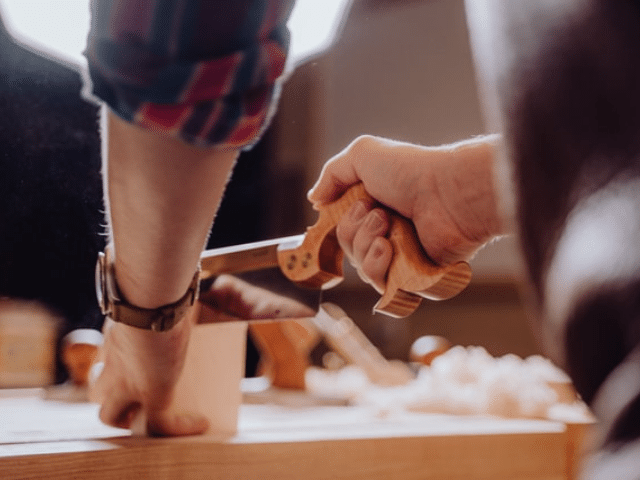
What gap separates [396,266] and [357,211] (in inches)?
2.6

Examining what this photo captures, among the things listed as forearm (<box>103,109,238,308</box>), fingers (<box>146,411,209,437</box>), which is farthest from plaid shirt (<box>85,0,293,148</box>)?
fingers (<box>146,411,209,437</box>)

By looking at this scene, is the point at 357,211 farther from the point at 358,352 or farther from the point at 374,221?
the point at 358,352

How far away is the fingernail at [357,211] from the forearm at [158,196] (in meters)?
0.13

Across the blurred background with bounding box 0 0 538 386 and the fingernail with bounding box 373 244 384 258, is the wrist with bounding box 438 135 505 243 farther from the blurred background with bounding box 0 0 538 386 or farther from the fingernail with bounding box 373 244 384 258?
the blurred background with bounding box 0 0 538 386

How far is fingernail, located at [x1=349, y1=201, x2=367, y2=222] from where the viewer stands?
0.56 m

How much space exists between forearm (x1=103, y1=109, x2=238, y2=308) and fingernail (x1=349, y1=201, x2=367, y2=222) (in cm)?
13

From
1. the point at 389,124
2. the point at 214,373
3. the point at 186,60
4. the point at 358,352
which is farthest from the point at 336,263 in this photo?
the point at 389,124

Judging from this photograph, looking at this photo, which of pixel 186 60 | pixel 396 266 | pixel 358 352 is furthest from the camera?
pixel 358 352

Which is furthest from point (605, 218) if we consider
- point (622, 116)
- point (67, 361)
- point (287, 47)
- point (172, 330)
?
point (67, 361)

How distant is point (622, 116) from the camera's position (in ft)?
0.53

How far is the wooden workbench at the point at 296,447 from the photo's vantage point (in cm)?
54

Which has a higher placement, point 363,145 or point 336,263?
point 363,145

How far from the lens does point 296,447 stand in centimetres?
64

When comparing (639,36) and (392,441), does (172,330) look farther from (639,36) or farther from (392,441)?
(639,36)
